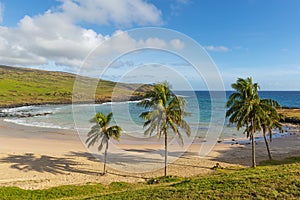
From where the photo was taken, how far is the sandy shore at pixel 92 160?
64.9ft

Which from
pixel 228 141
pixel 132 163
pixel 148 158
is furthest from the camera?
pixel 228 141

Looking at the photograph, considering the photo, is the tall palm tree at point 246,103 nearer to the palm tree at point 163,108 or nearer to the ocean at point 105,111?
the ocean at point 105,111

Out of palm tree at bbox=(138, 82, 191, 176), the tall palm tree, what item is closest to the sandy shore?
palm tree at bbox=(138, 82, 191, 176)

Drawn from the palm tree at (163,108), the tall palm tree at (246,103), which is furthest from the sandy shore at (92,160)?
the tall palm tree at (246,103)

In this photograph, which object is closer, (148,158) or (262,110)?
(262,110)

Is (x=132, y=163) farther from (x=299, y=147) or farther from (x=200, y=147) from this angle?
(x=299, y=147)

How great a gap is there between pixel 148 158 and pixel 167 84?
12172mm

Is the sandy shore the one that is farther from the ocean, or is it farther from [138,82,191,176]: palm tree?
the ocean

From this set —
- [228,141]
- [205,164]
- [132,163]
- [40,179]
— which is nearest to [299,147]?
[228,141]

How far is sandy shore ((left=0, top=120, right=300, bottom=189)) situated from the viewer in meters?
19.8

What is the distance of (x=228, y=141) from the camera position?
40.8 meters

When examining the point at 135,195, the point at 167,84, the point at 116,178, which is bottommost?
the point at 116,178

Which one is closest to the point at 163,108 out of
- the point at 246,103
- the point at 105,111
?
the point at 246,103

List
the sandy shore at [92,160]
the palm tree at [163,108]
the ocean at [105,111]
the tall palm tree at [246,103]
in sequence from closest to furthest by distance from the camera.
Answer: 1. the palm tree at [163,108]
2. the sandy shore at [92,160]
3. the tall palm tree at [246,103]
4. the ocean at [105,111]
